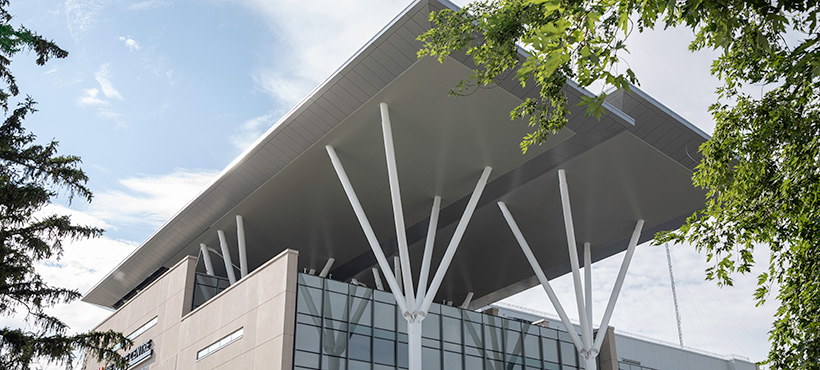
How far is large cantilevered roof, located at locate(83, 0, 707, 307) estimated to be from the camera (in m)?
27.5

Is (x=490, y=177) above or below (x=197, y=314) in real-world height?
above

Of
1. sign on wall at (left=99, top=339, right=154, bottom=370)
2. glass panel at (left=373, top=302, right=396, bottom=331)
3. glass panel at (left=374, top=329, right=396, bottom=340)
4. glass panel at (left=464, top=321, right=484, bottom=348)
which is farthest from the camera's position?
sign on wall at (left=99, top=339, right=154, bottom=370)

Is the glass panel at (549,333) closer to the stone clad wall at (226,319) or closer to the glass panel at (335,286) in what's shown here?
the glass panel at (335,286)

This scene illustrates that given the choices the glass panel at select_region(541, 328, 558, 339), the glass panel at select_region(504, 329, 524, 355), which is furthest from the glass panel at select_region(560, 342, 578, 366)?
the glass panel at select_region(504, 329, 524, 355)

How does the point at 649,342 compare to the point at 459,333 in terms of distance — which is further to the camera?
the point at 649,342

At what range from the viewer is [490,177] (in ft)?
107

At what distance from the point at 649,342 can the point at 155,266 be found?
36483 mm

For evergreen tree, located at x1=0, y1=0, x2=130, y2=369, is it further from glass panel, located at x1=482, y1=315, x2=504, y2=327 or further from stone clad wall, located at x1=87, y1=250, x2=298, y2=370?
glass panel, located at x1=482, y1=315, x2=504, y2=327

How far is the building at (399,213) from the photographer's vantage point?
2784 cm

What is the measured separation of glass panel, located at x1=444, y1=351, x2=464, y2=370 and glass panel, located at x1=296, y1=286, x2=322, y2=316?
6.54m

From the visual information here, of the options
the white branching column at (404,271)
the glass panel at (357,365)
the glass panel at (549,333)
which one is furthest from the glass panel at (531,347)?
the glass panel at (357,365)

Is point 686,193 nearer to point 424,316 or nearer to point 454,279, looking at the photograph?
point 424,316

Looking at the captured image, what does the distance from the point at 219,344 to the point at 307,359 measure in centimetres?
554

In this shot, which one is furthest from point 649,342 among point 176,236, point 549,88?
point 549,88
